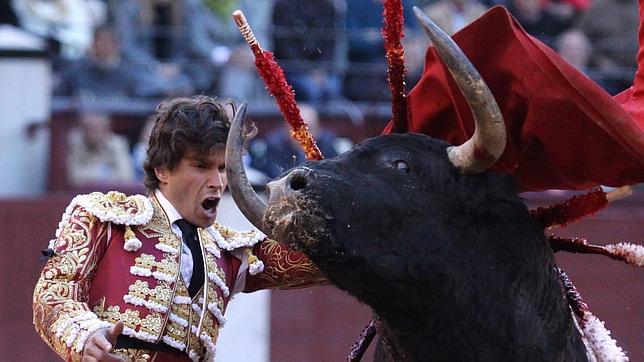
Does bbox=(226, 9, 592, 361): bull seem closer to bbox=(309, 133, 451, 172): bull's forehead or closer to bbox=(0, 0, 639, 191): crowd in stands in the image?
bbox=(309, 133, 451, 172): bull's forehead

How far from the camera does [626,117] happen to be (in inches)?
115

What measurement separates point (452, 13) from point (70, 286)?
495 cm

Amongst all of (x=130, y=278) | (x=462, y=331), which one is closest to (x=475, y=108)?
(x=462, y=331)

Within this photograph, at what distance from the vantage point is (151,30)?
26.6 ft

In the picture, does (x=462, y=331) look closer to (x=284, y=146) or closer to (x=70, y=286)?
(x=70, y=286)

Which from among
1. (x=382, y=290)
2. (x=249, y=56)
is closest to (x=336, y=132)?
(x=249, y=56)

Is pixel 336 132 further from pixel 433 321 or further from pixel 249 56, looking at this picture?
pixel 433 321

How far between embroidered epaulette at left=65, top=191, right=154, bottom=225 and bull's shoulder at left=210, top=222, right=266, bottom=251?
0.63 feet

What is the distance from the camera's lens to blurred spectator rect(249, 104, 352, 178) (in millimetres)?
6293

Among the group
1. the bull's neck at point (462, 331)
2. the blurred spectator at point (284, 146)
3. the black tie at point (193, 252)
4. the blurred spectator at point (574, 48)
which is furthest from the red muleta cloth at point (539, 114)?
the blurred spectator at point (574, 48)

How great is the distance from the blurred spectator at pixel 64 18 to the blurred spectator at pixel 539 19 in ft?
7.74

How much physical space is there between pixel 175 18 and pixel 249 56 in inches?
29.9

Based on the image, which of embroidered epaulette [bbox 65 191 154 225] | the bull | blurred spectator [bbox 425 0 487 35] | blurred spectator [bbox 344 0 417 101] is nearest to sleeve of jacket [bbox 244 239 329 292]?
embroidered epaulette [bbox 65 191 154 225]

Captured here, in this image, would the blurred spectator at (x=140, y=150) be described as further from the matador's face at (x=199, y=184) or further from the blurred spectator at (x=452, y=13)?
the matador's face at (x=199, y=184)
